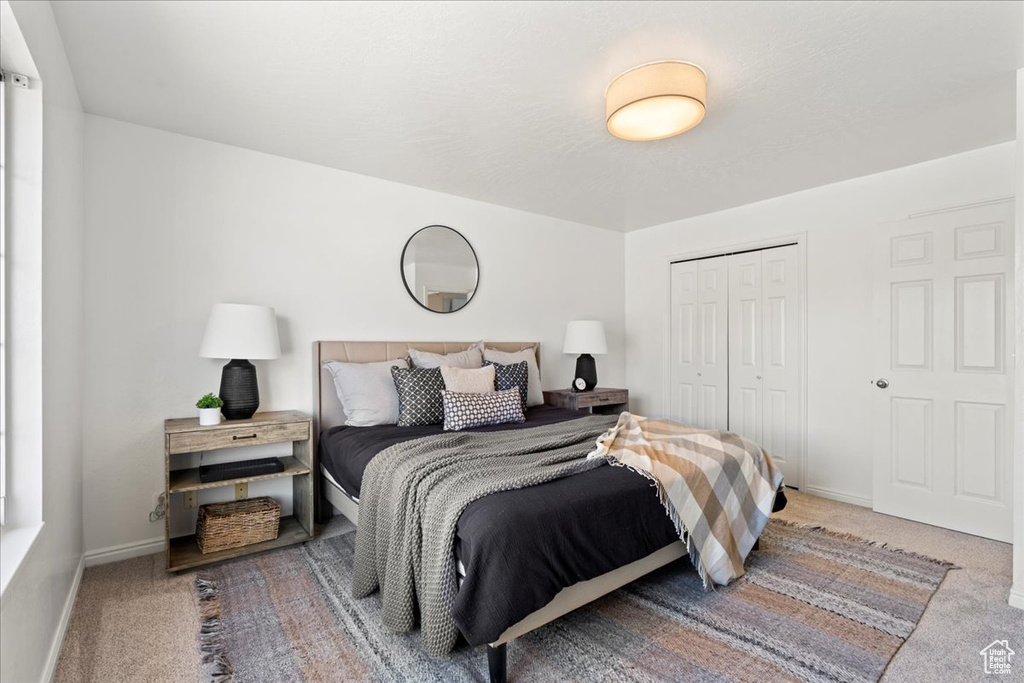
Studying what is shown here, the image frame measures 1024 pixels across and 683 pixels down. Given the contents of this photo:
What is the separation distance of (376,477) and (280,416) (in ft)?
3.46

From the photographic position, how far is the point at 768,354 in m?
4.05

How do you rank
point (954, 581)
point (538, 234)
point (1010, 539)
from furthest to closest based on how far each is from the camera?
point (538, 234), point (1010, 539), point (954, 581)

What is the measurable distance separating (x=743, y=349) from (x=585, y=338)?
4.54ft

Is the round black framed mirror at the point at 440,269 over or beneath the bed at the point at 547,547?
over

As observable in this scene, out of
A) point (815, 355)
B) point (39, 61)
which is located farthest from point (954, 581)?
point (39, 61)

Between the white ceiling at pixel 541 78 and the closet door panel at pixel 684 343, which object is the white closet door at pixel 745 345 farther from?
the white ceiling at pixel 541 78

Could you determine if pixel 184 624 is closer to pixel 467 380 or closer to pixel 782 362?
pixel 467 380

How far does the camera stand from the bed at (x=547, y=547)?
1525 millimetres

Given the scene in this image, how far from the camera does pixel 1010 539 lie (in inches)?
111

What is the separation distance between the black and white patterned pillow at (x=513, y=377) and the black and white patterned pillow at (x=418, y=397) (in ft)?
1.72

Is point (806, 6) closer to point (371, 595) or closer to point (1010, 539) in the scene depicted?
point (371, 595)

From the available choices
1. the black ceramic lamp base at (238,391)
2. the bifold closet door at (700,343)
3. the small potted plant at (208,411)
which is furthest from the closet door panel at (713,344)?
the small potted plant at (208,411)

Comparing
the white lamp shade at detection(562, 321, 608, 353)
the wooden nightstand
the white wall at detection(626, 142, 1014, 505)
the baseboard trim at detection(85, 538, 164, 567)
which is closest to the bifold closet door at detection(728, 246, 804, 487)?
the white wall at detection(626, 142, 1014, 505)

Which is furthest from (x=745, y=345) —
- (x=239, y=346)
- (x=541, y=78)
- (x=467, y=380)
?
(x=239, y=346)
